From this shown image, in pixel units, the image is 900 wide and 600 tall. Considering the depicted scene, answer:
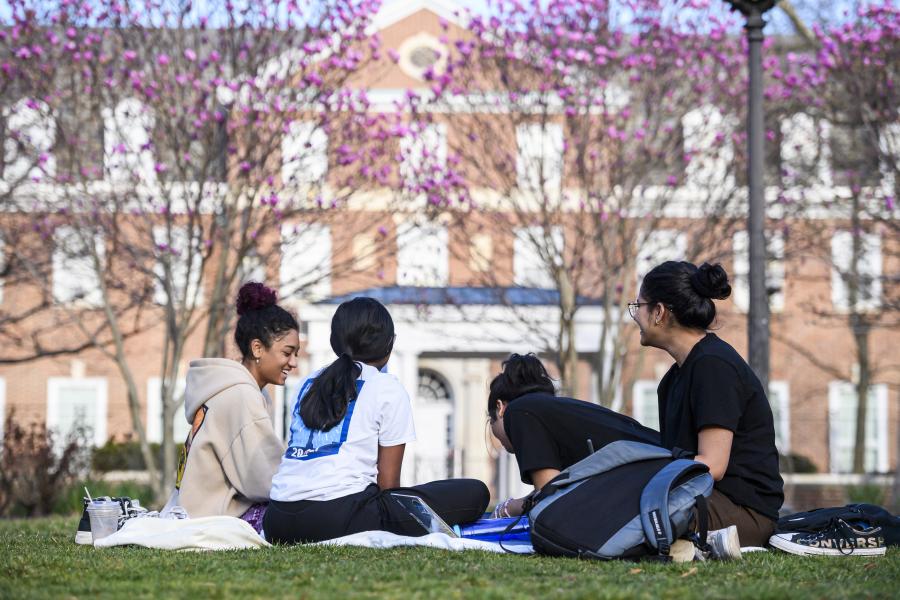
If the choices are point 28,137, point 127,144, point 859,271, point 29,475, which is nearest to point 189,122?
point 127,144

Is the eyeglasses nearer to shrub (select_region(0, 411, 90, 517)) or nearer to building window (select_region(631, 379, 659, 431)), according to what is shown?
shrub (select_region(0, 411, 90, 517))

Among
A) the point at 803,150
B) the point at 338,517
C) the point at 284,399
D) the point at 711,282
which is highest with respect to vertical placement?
the point at 803,150

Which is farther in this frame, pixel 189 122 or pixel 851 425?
pixel 851 425

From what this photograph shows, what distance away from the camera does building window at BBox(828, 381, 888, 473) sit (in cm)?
3006

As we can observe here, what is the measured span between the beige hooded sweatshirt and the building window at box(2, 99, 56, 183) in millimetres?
9117

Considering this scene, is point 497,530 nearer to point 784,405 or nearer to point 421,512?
point 421,512

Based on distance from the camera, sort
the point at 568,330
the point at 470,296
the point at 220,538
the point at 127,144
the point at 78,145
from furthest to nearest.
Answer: the point at 470,296 < the point at 568,330 < the point at 127,144 < the point at 78,145 < the point at 220,538

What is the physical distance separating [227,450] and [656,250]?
1199 cm

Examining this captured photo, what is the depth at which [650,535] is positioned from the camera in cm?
557

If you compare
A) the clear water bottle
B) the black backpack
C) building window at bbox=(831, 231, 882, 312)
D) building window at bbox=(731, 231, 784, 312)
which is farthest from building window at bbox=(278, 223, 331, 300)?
the black backpack

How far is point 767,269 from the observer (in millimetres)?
23125

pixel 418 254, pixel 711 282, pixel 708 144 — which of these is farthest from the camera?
pixel 418 254

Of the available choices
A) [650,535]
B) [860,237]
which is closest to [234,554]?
[650,535]

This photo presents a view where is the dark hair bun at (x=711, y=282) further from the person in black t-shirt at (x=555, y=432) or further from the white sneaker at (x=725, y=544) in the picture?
the white sneaker at (x=725, y=544)
